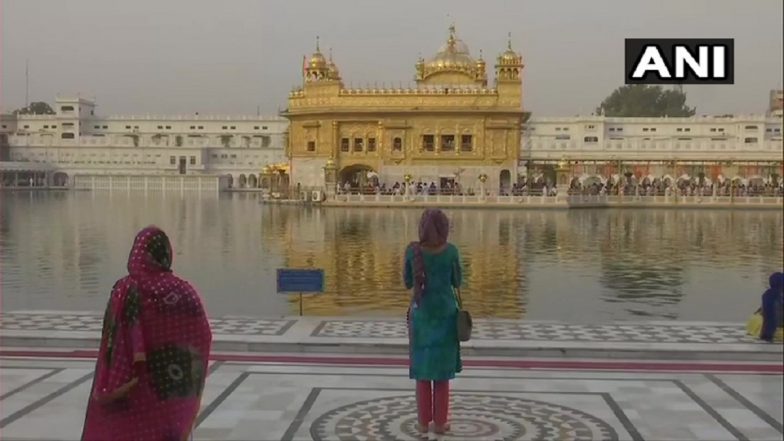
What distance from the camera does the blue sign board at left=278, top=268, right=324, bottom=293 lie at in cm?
790

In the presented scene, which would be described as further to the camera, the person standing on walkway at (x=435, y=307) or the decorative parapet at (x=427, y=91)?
the decorative parapet at (x=427, y=91)

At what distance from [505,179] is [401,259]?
953 inches

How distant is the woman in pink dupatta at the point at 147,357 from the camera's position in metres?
2.75

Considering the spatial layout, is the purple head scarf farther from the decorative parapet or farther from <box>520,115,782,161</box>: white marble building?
<box>520,115,782,161</box>: white marble building

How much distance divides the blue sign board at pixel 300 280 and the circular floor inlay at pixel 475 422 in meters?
2.98

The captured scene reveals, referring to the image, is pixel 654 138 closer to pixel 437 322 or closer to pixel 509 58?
pixel 509 58

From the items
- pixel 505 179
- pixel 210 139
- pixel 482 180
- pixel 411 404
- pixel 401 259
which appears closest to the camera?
pixel 411 404

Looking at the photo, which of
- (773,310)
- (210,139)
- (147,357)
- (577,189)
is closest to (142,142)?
(210,139)

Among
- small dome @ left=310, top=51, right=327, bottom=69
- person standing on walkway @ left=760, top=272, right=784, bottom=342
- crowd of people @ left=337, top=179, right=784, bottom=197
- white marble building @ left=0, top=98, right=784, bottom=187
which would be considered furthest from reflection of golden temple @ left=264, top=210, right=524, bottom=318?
white marble building @ left=0, top=98, right=784, bottom=187

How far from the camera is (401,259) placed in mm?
14367

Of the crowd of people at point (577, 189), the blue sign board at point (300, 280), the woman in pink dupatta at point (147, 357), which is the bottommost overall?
the blue sign board at point (300, 280)

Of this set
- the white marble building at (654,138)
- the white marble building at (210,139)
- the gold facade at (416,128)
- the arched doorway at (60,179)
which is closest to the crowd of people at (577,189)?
the gold facade at (416,128)

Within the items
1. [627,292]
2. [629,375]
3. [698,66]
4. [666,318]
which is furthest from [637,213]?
[698,66]

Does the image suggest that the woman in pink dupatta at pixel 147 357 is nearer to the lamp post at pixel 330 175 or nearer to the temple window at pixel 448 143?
the lamp post at pixel 330 175
